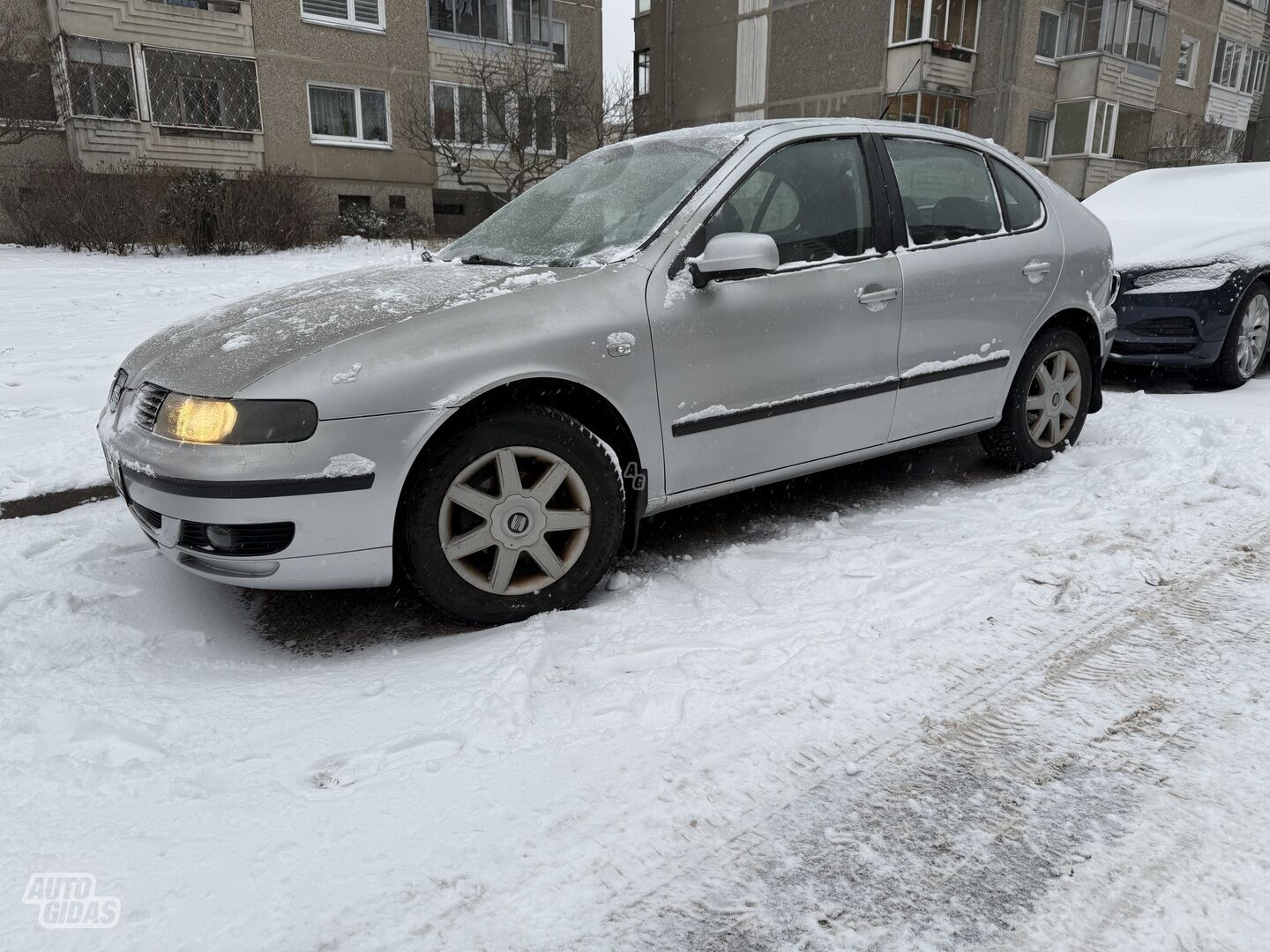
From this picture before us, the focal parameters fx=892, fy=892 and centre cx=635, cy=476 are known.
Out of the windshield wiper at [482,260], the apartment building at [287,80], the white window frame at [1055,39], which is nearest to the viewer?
the windshield wiper at [482,260]

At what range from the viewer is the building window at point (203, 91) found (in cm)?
1920

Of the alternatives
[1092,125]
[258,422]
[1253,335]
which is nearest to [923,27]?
[1092,125]

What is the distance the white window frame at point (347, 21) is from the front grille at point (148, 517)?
70.8ft

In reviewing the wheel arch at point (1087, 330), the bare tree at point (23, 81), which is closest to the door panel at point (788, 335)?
the wheel arch at point (1087, 330)

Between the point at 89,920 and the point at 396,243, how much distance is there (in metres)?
16.5

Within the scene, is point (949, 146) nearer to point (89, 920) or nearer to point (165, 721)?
point (165, 721)

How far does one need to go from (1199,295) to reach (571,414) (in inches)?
210

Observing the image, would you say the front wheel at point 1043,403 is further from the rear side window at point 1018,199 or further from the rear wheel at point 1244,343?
the rear wheel at point 1244,343

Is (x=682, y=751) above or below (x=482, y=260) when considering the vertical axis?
below

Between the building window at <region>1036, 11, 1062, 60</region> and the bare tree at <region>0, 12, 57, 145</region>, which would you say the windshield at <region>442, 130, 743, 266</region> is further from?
the building window at <region>1036, 11, 1062, 60</region>

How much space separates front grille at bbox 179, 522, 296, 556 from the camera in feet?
8.51

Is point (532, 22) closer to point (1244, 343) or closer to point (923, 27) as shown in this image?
point (923, 27)

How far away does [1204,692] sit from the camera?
2.45 m

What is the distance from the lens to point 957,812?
2008mm
